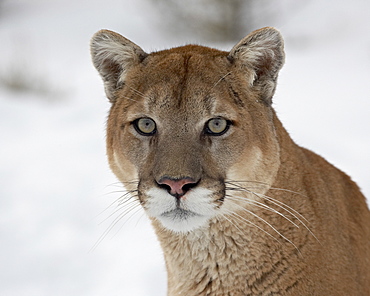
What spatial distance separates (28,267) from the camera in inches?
232

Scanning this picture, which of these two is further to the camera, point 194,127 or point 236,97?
point 236,97

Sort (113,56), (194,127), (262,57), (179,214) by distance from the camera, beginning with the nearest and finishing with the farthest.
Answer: (179,214) → (194,127) → (262,57) → (113,56)

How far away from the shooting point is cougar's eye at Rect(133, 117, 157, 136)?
3463 millimetres

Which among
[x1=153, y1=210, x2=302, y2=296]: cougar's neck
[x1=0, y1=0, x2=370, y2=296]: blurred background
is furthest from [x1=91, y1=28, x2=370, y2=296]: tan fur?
[x1=0, y1=0, x2=370, y2=296]: blurred background

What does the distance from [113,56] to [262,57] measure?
36.0 inches

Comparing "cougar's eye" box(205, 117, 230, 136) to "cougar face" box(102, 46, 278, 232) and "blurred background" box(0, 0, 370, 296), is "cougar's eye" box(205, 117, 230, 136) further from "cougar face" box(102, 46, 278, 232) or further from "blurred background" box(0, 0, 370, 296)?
"blurred background" box(0, 0, 370, 296)

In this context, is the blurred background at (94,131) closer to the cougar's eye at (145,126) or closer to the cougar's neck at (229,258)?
the cougar's eye at (145,126)

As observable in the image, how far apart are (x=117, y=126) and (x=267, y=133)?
0.86m

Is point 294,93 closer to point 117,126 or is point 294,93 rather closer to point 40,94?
point 40,94

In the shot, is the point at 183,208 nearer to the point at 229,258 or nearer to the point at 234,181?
the point at 234,181

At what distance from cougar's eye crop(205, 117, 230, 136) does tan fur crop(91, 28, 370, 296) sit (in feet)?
0.08

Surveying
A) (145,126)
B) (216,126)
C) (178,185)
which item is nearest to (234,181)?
(216,126)

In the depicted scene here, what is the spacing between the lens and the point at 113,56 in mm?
3914

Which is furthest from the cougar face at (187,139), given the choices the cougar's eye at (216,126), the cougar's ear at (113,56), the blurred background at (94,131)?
the blurred background at (94,131)
